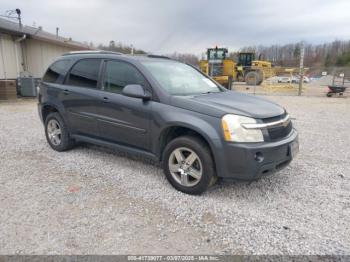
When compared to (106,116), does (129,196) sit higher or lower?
lower

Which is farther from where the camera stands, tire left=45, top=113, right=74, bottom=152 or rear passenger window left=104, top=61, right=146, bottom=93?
tire left=45, top=113, right=74, bottom=152

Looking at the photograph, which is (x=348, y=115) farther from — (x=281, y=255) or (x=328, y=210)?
(x=281, y=255)

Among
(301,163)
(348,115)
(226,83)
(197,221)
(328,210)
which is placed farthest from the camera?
(226,83)

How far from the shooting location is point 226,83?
2056 cm

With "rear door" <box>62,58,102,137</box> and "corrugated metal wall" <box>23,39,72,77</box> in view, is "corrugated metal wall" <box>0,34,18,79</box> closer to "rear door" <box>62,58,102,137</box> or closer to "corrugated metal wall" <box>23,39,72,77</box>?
"corrugated metal wall" <box>23,39,72,77</box>

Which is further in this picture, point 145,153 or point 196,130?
point 145,153

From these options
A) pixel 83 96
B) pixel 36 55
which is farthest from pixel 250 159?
pixel 36 55

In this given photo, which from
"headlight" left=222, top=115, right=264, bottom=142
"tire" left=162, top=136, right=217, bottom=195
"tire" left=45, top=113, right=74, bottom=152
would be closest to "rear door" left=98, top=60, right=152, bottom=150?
"tire" left=162, top=136, right=217, bottom=195

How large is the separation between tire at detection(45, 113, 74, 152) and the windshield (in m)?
2.10

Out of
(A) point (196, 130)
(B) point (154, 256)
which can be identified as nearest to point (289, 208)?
(A) point (196, 130)

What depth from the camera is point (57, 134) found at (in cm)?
525

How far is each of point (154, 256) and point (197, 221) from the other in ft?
2.30

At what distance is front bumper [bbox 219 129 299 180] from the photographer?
316 centimetres

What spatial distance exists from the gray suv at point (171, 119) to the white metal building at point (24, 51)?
1153cm
